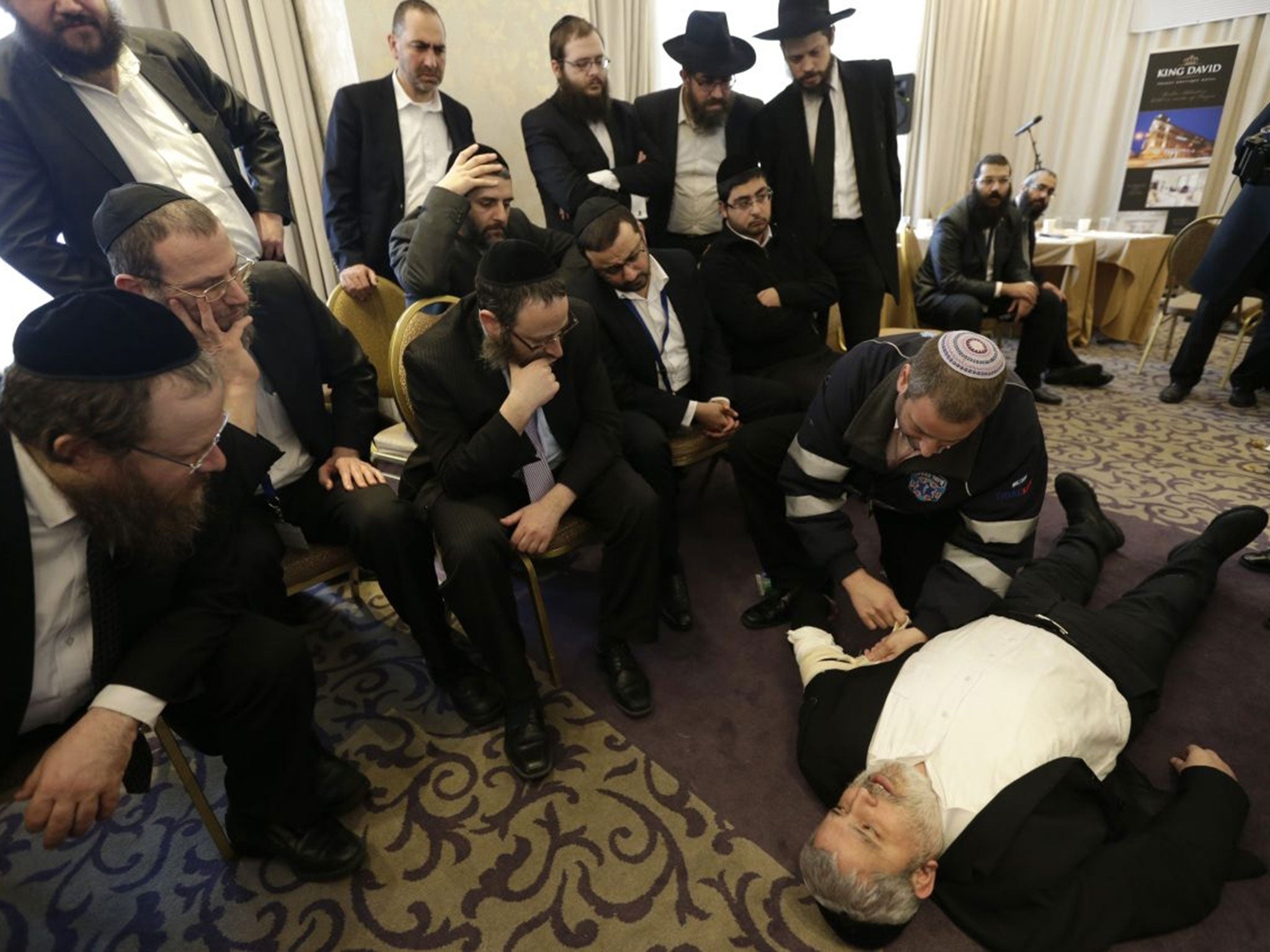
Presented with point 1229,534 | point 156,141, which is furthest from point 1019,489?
point 156,141

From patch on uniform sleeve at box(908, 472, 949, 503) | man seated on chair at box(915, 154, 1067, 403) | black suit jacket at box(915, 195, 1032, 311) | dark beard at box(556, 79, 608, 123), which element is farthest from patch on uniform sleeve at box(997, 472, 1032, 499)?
black suit jacket at box(915, 195, 1032, 311)

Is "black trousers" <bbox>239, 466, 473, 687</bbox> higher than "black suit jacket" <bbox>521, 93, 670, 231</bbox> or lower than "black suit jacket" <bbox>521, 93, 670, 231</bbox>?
lower

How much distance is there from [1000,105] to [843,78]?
483cm

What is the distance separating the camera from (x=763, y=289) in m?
2.58

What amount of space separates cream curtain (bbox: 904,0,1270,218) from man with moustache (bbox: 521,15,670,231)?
14.4 feet

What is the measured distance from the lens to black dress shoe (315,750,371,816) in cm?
151

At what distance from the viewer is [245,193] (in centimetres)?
221

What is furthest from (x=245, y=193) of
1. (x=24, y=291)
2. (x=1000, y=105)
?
(x=1000, y=105)

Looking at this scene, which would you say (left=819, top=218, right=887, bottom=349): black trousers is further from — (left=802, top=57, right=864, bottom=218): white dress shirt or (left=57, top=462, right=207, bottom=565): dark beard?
(left=57, top=462, right=207, bottom=565): dark beard

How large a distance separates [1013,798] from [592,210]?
6.16ft

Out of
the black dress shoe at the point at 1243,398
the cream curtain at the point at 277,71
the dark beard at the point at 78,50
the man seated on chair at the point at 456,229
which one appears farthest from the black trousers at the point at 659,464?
the black dress shoe at the point at 1243,398

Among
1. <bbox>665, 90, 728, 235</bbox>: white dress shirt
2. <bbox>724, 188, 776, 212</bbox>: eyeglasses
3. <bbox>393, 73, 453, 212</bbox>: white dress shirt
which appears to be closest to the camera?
<bbox>724, 188, 776, 212</bbox>: eyeglasses

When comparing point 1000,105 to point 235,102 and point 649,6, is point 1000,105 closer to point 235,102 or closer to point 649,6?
point 649,6

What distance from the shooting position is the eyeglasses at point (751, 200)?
244 cm
